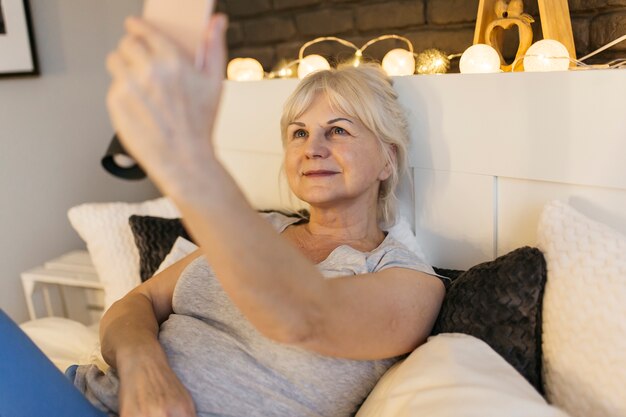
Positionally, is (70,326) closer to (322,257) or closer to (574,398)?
(322,257)

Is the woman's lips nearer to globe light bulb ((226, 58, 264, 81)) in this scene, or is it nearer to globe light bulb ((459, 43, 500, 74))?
globe light bulb ((459, 43, 500, 74))

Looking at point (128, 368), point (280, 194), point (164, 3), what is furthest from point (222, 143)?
point (164, 3)

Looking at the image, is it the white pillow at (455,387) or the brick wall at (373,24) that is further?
the brick wall at (373,24)

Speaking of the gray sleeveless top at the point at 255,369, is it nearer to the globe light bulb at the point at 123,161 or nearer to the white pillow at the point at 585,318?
the white pillow at the point at 585,318

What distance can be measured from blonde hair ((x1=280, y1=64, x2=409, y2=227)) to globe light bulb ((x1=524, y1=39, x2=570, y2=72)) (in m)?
0.30

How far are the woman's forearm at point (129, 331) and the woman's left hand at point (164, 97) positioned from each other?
2.08ft

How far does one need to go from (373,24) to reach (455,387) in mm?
1251

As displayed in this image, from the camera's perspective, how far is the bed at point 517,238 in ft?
3.13

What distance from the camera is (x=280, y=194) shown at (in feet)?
5.79

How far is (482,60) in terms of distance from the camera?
4.46 feet

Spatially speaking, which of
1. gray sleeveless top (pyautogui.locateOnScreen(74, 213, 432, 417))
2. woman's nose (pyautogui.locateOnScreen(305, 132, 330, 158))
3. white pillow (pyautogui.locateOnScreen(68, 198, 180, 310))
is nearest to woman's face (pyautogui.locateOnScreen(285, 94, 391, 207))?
woman's nose (pyautogui.locateOnScreen(305, 132, 330, 158))

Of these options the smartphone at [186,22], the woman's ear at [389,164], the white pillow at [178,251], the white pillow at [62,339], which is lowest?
the white pillow at [62,339]

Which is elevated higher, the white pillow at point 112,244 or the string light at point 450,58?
the string light at point 450,58

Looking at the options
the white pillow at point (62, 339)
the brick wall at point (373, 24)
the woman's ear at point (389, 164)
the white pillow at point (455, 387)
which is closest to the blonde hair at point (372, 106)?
the woman's ear at point (389, 164)
